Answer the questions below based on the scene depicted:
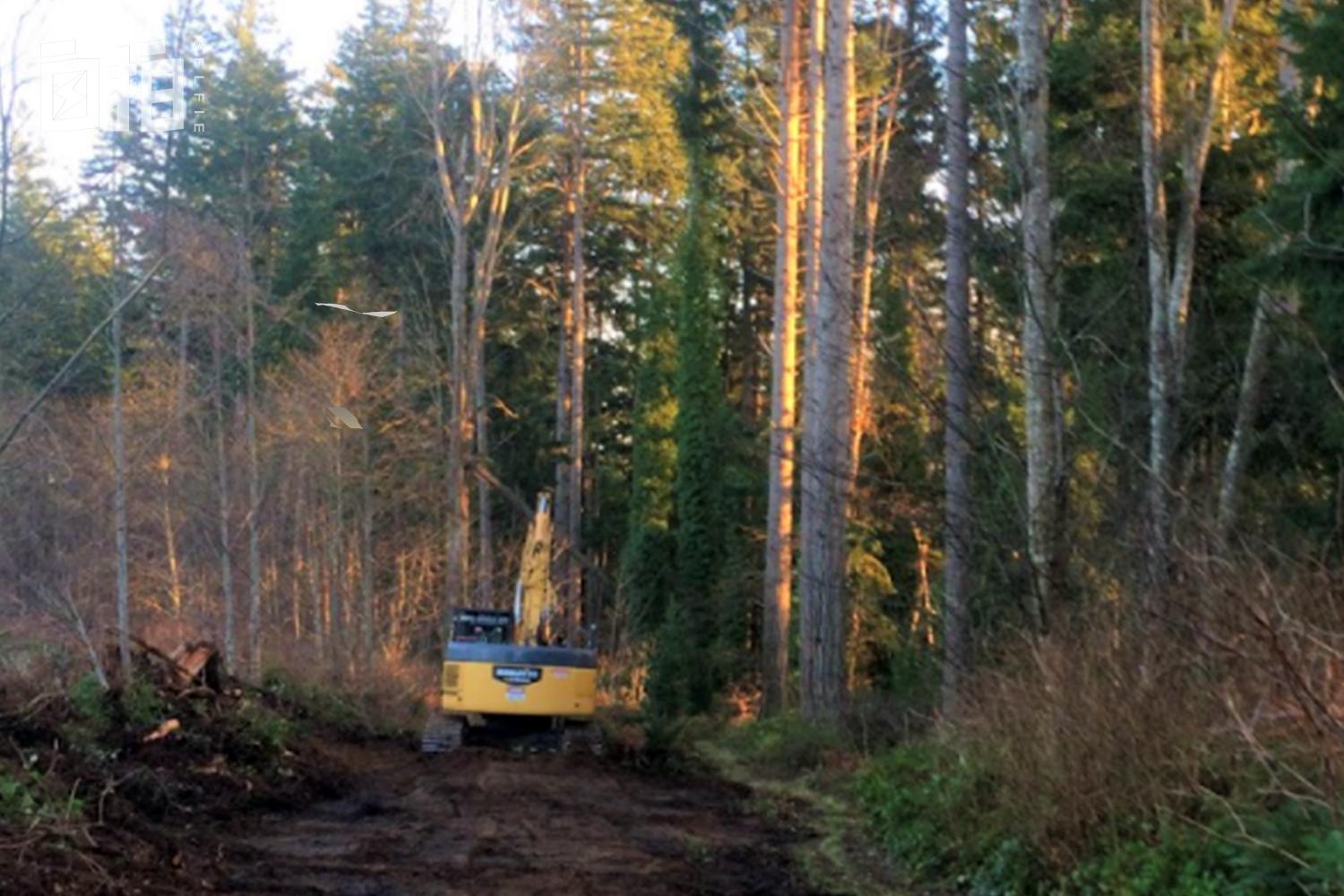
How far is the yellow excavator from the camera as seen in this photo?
877 inches

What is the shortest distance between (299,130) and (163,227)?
65.5 ft

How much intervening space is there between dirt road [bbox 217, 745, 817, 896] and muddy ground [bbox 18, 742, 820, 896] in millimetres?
19

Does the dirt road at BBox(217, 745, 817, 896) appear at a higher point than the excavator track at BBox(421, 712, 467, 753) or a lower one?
higher

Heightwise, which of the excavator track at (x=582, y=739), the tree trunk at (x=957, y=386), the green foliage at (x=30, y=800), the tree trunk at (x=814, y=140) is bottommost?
the excavator track at (x=582, y=739)

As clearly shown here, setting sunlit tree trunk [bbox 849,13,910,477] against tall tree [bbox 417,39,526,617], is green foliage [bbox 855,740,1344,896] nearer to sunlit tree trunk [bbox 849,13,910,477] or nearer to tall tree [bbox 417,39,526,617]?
sunlit tree trunk [bbox 849,13,910,477]

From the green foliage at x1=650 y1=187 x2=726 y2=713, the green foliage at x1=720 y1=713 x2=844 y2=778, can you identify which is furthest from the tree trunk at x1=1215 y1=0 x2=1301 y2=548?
the green foliage at x1=650 y1=187 x2=726 y2=713

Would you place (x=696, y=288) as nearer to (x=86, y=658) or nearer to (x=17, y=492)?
(x=17, y=492)

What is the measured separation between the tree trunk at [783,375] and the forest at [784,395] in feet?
0.32

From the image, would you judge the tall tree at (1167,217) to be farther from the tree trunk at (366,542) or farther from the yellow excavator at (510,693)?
the tree trunk at (366,542)

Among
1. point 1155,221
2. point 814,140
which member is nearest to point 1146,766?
point 1155,221

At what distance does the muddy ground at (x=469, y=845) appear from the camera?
9961 millimetres

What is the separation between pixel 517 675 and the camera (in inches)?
878

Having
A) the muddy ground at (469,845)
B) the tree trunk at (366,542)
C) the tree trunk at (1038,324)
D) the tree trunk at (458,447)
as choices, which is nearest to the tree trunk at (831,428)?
the muddy ground at (469,845)

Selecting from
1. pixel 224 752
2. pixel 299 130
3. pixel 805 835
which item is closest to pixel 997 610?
pixel 805 835
